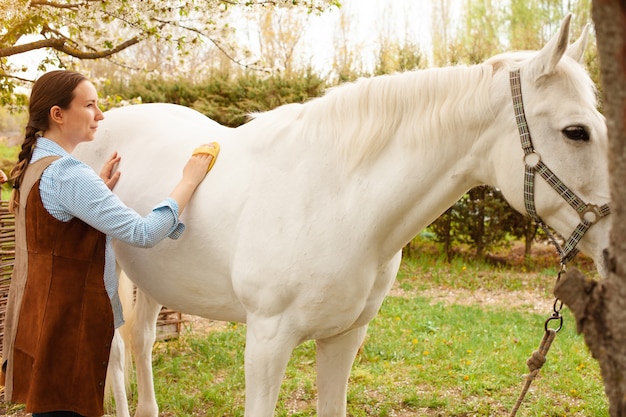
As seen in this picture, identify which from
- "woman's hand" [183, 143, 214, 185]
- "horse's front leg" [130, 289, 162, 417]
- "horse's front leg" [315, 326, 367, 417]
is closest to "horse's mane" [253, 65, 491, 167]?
"woman's hand" [183, 143, 214, 185]

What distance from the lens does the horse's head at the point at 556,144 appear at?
5.92 feet

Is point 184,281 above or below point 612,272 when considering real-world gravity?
below

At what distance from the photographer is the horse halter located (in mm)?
1805

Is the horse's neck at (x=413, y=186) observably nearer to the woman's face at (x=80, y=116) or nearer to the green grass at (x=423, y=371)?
the woman's face at (x=80, y=116)

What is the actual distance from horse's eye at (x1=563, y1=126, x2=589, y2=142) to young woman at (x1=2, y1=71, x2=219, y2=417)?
4.34 feet

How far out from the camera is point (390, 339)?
16.7ft

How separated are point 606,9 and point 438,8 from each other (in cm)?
2344

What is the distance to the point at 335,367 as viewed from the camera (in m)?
2.50

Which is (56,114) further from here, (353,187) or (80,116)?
(353,187)

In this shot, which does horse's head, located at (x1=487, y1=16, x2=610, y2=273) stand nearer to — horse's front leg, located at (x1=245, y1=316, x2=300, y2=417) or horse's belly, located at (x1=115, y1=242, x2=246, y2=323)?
horse's front leg, located at (x1=245, y1=316, x2=300, y2=417)

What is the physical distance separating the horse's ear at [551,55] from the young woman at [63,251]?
1283 millimetres

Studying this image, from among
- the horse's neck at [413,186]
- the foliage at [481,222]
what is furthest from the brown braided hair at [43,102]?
the foliage at [481,222]

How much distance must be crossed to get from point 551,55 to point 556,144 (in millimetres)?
266

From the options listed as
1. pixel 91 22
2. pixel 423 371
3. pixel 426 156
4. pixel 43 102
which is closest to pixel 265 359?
pixel 426 156
